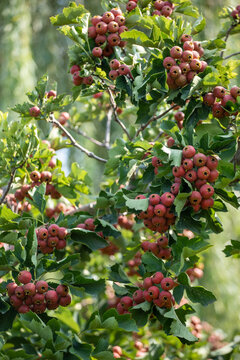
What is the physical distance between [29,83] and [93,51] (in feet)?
8.85

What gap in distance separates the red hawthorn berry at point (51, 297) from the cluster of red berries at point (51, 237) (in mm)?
208

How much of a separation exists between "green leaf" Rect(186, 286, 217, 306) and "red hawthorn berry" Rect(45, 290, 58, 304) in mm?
426

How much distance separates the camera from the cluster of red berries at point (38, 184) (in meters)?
2.04

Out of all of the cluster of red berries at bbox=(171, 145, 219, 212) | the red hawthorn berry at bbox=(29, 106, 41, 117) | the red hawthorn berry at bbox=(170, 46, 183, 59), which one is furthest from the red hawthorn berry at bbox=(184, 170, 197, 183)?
the red hawthorn berry at bbox=(29, 106, 41, 117)

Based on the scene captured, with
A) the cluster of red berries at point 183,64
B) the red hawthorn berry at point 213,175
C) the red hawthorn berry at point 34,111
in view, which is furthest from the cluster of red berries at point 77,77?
the red hawthorn berry at point 213,175

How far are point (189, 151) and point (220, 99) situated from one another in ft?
1.08

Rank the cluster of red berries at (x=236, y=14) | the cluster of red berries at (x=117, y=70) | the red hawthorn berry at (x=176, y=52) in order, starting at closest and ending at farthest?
1. the red hawthorn berry at (x=176, y=52)
2. the cluster of red berries at (x=117, y=70)
3. the cluster of red berries at (x=236, y=14)

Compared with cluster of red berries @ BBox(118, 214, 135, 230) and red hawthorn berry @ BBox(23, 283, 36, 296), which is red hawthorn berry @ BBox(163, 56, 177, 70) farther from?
cluster of red berries @ BBox(118, 214, 135, 230)

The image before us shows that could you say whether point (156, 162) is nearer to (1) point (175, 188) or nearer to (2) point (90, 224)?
(1) point (175, 188)

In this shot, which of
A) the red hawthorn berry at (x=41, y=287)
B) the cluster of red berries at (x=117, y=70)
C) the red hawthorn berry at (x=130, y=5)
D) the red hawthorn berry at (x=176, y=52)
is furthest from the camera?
the red hawthorn berry at (x=130, y=5)

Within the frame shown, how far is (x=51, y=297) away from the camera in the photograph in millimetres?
1604

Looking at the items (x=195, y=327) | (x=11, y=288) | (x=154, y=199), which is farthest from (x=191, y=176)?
(x=195, y=327)

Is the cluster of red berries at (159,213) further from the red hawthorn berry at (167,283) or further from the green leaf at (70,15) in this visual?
the green leaf at (70,15)

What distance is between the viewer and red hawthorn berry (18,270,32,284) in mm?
1564
